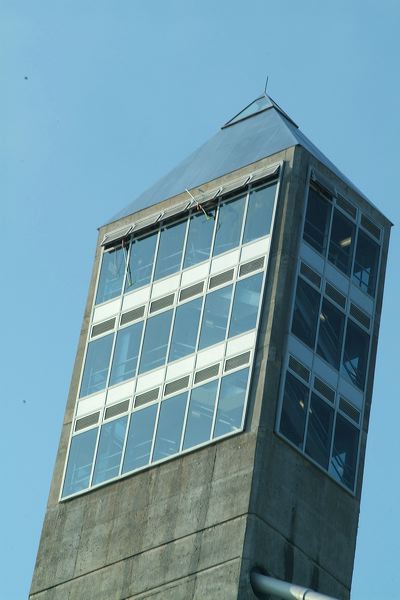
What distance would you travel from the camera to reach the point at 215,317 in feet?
186

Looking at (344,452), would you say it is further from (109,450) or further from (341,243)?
(109,450)

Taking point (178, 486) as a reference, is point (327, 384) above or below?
above

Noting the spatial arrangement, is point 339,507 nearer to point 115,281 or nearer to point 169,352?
point 169,352

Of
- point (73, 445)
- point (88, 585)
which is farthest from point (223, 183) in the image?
point (88, 585)

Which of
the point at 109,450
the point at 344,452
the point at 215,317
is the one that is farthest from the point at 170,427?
the point at 344,452

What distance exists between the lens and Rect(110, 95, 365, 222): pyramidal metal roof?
59594 millimetres

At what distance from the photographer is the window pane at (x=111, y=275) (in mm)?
60969

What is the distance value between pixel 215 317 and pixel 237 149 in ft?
21.5

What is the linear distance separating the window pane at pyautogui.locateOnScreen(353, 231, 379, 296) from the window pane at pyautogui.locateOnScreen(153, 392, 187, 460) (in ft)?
22.7

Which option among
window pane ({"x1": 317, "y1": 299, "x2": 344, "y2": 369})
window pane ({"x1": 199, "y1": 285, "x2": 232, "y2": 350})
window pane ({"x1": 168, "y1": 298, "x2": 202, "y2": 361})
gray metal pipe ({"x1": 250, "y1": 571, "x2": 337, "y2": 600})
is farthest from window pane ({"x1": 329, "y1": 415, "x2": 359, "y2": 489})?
gray metal pipe ({"x1": 250, "y1": 571, "x2": 337, "y2": 600})

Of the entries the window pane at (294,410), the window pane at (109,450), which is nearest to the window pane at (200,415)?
the window pane at (294,410)

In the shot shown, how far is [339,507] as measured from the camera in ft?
180

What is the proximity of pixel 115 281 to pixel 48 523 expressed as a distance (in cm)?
819

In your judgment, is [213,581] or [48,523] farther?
[48,523]
